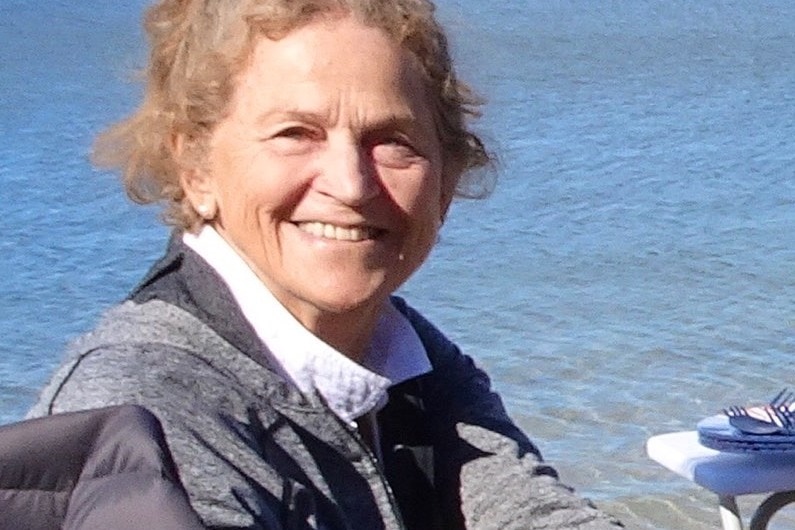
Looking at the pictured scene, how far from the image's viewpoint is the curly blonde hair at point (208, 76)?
2.01 meters

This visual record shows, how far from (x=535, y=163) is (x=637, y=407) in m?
3.61

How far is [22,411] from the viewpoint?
5309 millimetres

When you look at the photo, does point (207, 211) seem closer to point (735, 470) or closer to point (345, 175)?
point (345, 175)

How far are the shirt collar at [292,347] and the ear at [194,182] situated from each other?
24 mm

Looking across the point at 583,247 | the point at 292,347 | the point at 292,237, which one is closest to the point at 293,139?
the point at 292,237

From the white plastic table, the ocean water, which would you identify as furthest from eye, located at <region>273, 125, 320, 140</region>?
the white plastic table

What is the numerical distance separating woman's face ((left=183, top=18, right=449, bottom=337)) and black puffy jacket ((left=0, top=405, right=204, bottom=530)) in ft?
1.64

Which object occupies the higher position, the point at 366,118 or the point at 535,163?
the point at 366,118

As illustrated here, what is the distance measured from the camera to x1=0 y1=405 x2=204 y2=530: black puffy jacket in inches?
55.4

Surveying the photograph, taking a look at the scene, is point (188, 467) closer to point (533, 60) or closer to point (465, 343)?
point (465, 343)

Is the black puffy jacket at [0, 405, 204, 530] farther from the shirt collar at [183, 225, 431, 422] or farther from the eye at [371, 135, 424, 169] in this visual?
the eye at [371, 135, 424, 169]

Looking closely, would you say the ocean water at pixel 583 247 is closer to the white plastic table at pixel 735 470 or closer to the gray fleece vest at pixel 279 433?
the gray fleece vest at pixel 279 433

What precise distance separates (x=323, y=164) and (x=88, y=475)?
609 millimetres

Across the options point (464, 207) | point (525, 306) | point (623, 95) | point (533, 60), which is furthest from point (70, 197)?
point (533, 60)
